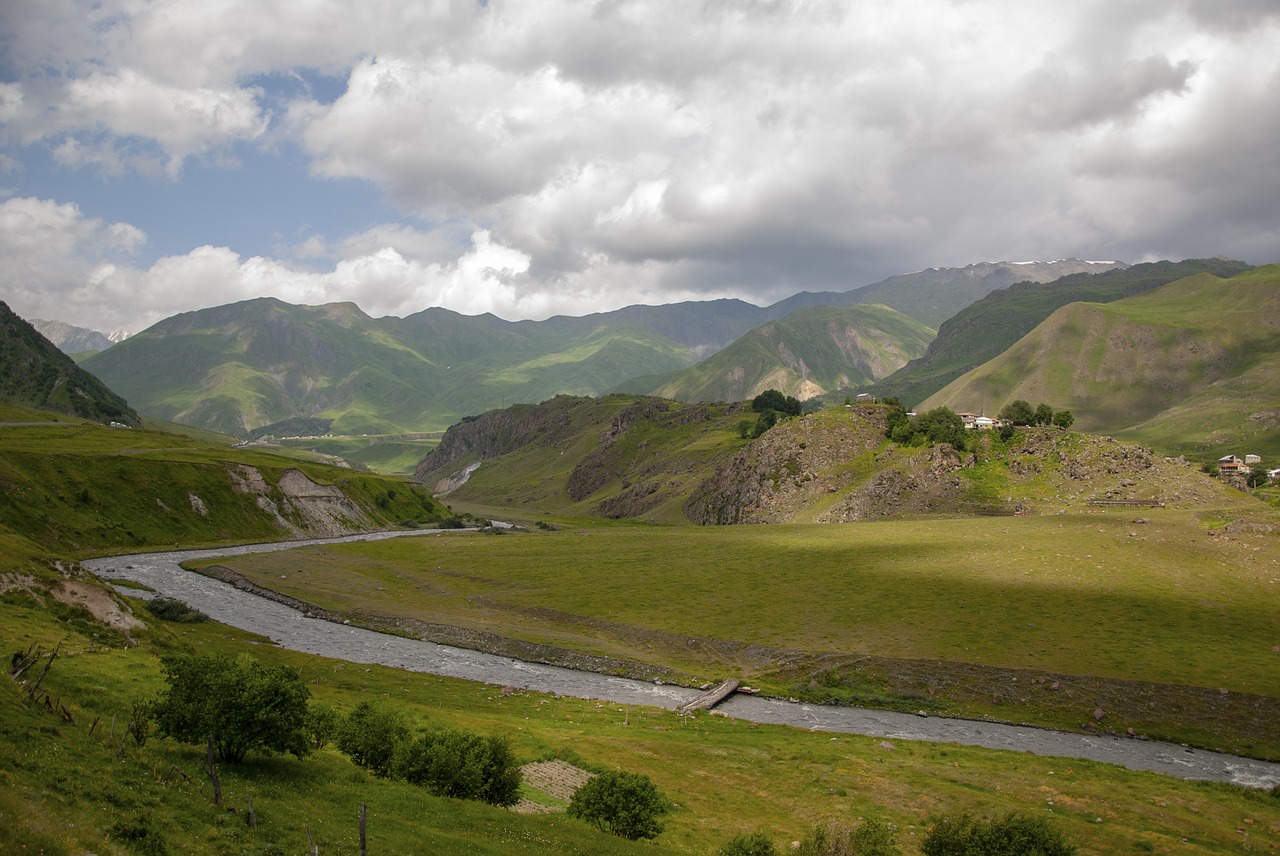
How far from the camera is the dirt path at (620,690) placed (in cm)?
5650

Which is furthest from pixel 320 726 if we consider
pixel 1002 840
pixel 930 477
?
pixel 930 477

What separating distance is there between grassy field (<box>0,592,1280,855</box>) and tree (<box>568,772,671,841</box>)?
154 centimetres

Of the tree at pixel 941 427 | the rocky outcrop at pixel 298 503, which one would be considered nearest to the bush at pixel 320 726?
A: the rocky outcrop at pixel 298 503

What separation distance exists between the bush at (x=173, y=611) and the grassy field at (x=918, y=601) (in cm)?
1947

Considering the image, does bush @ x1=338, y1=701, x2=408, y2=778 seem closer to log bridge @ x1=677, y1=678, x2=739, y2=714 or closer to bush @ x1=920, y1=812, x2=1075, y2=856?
bush @ x1=920, y1=812, x2=1075, y2=856

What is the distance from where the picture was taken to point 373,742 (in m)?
40.3

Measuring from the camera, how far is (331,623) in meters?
99.0

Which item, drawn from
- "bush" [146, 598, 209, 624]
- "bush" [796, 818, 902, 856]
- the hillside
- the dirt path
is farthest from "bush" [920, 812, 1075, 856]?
the hillside

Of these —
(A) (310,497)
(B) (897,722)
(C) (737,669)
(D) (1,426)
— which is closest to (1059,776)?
(B) (897,722)

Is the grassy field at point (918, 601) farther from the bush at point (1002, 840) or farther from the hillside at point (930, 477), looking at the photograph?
the bush at point (1002, 840)

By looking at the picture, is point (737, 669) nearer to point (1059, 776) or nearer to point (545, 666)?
point (545, 666)

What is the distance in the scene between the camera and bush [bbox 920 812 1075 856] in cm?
2930

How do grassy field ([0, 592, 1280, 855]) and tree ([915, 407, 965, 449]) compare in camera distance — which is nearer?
grassy field ([0, 592, 1280, 855])

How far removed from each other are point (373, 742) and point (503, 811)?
8989 millimetres
